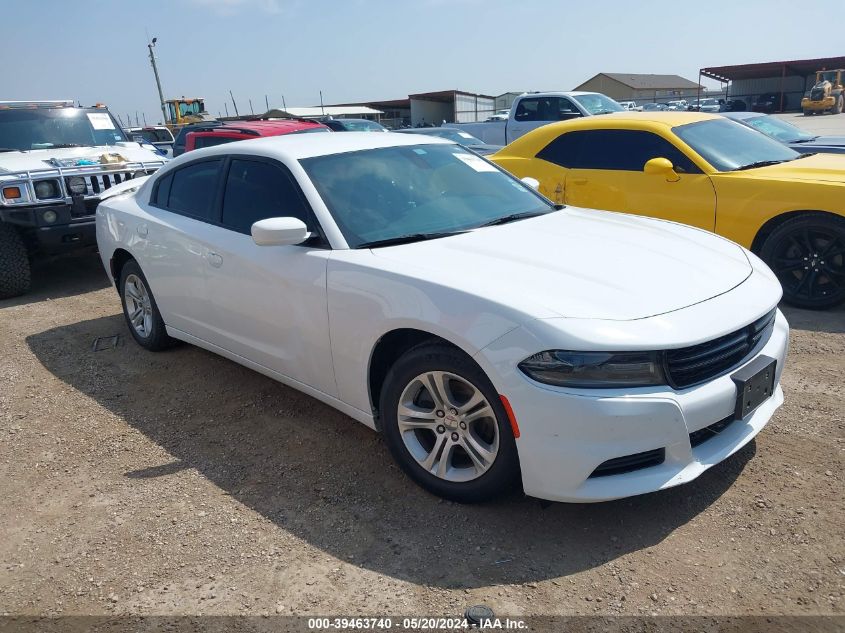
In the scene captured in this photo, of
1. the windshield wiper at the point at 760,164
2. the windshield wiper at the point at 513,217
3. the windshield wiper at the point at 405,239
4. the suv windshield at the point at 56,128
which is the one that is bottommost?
the windshield wiper at the point at 760,164

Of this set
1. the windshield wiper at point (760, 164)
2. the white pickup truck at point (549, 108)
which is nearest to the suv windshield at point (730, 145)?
the windshield wiper at point (760, 164)

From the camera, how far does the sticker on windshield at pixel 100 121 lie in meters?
8.35

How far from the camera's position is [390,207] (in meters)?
3.45

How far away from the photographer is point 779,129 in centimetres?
936

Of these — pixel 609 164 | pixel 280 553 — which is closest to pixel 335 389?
pixel 280 553

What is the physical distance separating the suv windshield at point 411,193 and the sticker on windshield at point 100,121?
6.04 metres

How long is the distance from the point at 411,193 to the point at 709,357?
1.75 metres

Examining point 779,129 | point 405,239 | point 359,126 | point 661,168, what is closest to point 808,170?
point 661,168

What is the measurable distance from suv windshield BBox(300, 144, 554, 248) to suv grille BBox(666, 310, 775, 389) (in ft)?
4.38

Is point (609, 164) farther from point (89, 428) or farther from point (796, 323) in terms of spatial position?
point (89, 428)

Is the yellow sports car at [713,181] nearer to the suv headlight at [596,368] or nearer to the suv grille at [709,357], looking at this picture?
the suv grille at [709,357]

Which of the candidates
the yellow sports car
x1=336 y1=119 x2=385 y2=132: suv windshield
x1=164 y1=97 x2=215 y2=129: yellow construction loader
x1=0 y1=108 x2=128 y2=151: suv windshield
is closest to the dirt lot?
the yellow sports car

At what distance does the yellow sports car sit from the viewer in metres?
5.18

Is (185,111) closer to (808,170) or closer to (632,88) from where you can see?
(808,170)
